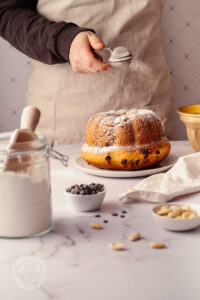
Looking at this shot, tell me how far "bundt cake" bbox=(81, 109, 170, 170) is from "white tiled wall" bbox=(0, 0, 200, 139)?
4.09 feet

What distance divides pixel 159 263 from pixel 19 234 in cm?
26

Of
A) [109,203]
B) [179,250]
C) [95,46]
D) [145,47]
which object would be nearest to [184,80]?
[145,47]

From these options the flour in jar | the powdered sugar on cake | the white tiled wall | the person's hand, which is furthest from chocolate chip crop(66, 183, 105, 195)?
the white tiled wall

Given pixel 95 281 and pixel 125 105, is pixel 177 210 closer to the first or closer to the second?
pixel 95 281

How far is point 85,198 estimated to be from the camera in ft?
3.12

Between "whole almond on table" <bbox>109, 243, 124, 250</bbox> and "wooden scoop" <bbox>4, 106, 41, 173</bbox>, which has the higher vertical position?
"wooden scoop" <bbox>4, 106, 41, 173</bbox>

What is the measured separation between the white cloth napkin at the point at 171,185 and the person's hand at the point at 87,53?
46 cm

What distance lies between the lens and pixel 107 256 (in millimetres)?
765

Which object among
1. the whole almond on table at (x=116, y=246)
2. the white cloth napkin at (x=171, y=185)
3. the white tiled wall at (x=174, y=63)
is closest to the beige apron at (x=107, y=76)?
the white tiled wall at (x=174, y=63)

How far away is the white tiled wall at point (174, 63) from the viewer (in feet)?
7.78

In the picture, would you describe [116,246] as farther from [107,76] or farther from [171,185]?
[107,76]

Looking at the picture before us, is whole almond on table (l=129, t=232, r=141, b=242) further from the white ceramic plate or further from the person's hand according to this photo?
Result: the person's hand

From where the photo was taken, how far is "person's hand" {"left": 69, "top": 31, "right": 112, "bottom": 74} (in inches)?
57.4

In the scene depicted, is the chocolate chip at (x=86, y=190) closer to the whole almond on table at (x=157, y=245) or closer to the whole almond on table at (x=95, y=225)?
the whole almond on table at (x=95, y=225)
